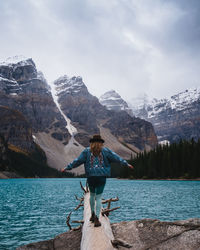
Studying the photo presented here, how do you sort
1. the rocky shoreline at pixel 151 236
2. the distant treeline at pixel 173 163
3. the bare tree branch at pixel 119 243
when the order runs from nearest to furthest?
1. the rocky shoreline at pixel 151 236
2. the bare tree branch at pixel 119 243
3. the distant treeline at pixel 173 163

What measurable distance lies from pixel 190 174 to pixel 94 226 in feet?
319

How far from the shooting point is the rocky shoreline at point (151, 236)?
6.56 m

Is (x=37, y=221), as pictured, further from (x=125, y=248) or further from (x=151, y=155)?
(x=151, y=155)

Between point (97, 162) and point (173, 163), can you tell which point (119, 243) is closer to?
point (97, 162)

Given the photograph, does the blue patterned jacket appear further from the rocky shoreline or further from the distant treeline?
the distant treeline

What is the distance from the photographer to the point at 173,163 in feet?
346

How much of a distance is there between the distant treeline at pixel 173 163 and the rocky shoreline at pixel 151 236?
93408 mm

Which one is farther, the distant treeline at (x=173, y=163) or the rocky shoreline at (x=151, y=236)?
the distant treeline at (x=173, y=163)

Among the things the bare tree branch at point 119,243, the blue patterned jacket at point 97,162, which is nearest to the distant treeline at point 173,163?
the blue patterned jacket at point 97,162

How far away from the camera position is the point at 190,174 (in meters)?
97.4

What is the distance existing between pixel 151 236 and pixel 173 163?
102575 mm

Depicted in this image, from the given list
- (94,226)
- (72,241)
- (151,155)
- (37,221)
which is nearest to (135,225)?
(94,226)

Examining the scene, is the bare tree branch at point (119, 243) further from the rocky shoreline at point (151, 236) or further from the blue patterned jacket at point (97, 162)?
the blue patterned jacket at point (97, 162)

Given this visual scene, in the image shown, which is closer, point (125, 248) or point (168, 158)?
point (125, 248)
